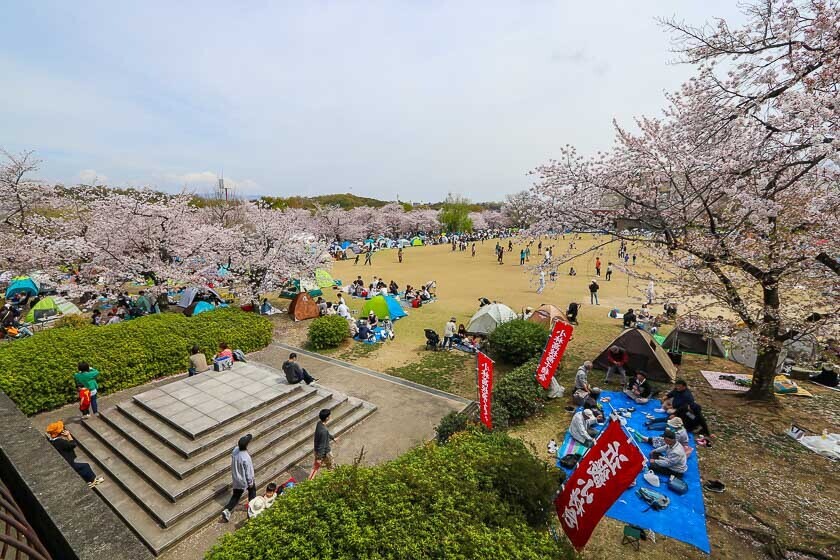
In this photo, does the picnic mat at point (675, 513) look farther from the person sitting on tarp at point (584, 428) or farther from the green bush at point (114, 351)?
the green bush at point (114, 351)

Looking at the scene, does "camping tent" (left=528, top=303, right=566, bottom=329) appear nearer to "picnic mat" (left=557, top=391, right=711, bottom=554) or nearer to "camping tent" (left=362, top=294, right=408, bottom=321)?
"camping tent" (left=362, top=294, right=408, bottom=321)

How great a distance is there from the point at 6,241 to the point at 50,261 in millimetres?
2456

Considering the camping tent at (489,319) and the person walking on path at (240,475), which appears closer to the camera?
the person walking on path at (240,475)

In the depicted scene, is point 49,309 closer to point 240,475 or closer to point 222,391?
point 222,391

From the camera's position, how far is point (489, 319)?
53.1 ft

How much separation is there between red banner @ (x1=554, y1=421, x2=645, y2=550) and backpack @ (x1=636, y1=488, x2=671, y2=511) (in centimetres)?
263

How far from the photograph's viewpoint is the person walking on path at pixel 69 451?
7.00 metres

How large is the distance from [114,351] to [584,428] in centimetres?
1386

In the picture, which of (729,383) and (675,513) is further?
(729,383)

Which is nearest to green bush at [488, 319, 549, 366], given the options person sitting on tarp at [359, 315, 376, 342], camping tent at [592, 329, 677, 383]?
camping tent at [592, 329, 677, 383]

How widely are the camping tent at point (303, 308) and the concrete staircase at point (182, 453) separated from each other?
8.96 m

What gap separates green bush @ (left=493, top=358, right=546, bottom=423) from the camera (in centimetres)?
971

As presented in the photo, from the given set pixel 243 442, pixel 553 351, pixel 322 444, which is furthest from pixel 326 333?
pixel 553 351

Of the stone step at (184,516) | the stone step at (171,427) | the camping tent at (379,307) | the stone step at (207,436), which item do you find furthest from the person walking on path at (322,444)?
the camping tent at (379,307)
